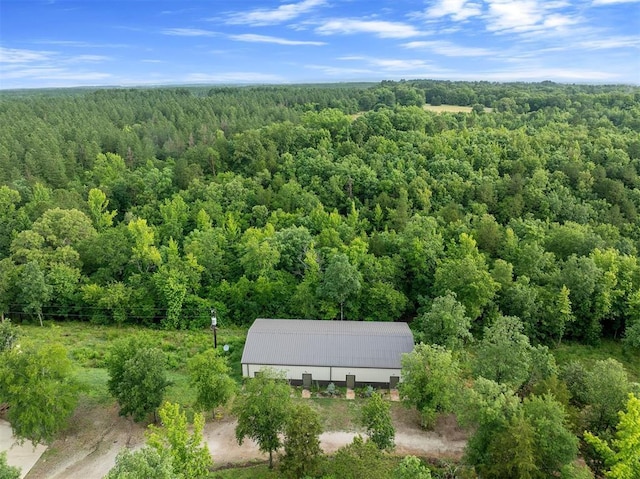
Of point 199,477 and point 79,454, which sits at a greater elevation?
point 199,477

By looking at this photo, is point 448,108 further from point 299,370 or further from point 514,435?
point 514,435

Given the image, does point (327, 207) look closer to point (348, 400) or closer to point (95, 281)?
point (95, 281)

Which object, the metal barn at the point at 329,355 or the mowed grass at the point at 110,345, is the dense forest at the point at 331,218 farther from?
the metal barn at the point at 329,355

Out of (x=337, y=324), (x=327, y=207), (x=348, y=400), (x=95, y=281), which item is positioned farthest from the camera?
(x=327, y=207)

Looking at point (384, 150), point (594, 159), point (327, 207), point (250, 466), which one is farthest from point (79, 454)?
point (594, 159)

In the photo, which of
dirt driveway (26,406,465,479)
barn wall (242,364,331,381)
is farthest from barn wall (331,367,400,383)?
dirt driveway (26,406,465,479)

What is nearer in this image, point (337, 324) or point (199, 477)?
point (199, 477)

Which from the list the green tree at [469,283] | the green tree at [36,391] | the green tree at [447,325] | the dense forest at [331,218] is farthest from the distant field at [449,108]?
the green tree at [36,391]
